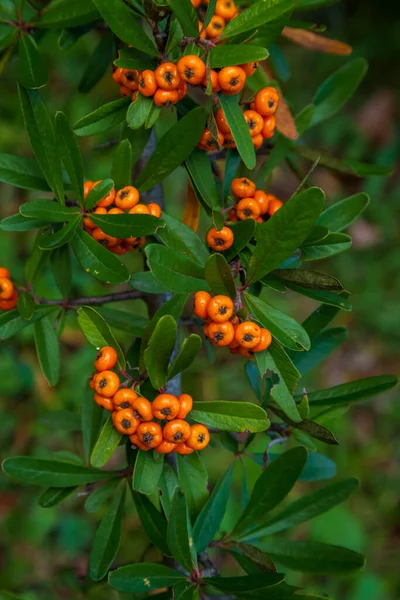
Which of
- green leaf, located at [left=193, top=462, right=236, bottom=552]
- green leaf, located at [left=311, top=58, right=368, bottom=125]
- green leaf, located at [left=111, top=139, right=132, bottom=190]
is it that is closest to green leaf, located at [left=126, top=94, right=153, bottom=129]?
green leaf, located at [left=111, top=139, right=132, bottom=190]

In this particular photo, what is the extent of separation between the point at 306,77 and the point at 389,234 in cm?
103

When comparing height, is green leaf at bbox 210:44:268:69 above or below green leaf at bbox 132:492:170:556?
above

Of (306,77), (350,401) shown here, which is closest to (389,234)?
(306,77)

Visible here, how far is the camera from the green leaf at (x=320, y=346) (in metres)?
1.17

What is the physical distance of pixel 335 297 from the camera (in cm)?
93

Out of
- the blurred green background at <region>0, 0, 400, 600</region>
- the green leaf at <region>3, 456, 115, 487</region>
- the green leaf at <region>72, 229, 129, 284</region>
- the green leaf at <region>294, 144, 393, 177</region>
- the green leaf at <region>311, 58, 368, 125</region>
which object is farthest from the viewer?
the blurred green background at <region>0, 0, 400, 600</region>

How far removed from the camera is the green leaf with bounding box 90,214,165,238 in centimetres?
87

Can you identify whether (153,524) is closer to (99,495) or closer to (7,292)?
(99,495)

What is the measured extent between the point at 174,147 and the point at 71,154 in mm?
157

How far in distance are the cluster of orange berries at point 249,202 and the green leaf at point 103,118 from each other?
21cm

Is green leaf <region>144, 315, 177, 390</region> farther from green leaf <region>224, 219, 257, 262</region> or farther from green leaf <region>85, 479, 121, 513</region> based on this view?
green leaf <region>85, 479, 121, 513</region>

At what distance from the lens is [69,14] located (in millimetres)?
962

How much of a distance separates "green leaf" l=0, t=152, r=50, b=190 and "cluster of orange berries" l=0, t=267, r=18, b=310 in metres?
0.15

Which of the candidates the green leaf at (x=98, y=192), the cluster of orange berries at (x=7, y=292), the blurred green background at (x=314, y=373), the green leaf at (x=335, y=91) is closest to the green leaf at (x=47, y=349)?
the cluster of orange berries at (x=7, y=292)
